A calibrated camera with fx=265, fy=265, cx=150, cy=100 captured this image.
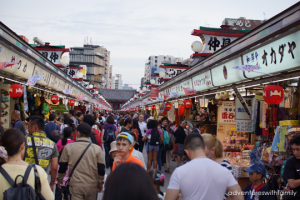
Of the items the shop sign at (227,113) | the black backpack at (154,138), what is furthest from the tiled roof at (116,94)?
the black backpack at (154,138)

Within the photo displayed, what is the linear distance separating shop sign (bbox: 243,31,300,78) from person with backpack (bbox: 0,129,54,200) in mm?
4130

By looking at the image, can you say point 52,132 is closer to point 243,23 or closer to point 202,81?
point 202,81

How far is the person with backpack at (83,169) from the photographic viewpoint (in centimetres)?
412

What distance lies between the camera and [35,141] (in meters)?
4.42

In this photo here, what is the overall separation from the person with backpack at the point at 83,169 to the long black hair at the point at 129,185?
261cm

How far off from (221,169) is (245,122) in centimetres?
491

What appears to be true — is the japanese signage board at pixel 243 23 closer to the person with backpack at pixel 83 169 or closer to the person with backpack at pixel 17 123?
the person with backpack at pixel 17 123

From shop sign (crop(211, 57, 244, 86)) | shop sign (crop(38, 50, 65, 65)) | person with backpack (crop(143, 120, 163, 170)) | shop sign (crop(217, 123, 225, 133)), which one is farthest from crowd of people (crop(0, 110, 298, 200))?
shop sign (crop(38, 50, 65, 65))

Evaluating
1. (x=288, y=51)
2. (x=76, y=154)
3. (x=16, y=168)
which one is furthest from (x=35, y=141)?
(x=288, y=51)

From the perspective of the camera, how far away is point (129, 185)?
1670 millimetres

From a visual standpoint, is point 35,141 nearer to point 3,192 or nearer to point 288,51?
point 3,192

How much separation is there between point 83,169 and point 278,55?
394cm

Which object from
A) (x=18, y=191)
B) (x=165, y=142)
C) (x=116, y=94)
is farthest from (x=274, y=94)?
(x=116, y=94)

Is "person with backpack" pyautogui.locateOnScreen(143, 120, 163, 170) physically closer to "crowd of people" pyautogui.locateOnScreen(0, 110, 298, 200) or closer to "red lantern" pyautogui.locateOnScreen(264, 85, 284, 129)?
"crowd of people" pyautogui.locateOnScreen(0, 110, 298, 200)
